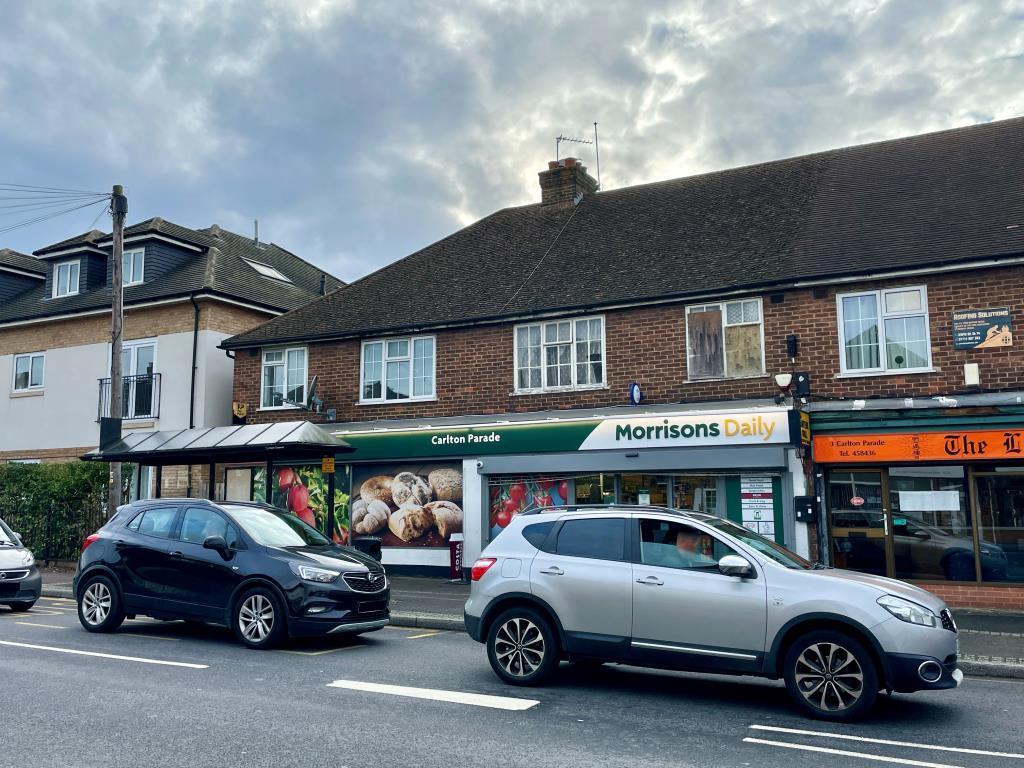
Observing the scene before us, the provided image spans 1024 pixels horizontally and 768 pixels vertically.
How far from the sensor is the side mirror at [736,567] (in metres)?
7.25

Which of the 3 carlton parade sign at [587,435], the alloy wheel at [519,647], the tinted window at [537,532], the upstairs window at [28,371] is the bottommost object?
the alloy wheel at [519,647]

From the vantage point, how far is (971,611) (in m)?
13.7

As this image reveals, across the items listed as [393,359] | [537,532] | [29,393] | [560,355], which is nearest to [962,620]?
[537,532]

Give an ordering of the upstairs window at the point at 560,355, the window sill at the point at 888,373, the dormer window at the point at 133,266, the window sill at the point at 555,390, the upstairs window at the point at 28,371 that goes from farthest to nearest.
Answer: the upstairs window at the point at 28,371 → the dormer window at the point at 133,266 → the upstairs window at the point at 560,355 → the window sill at the point at 555,390 → the window sill at the point at 888,373

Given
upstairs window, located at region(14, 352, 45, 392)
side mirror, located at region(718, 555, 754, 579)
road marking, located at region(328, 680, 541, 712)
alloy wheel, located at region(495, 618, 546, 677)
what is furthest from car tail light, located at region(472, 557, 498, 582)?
upstairs window, located at region(14, 352, 45, 392)

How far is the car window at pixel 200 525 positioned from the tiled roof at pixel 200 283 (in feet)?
40.1

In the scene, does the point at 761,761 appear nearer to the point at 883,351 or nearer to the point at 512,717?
the point at 512,717

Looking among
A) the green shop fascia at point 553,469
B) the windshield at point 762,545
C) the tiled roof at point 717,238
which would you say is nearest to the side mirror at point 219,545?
the windshield at point 762,545

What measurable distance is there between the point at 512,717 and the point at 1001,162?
15.2m

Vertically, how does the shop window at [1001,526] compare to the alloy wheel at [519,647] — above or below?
above

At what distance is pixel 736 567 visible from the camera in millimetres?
7254

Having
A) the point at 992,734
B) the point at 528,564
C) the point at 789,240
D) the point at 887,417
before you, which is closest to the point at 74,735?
the point at 528,564

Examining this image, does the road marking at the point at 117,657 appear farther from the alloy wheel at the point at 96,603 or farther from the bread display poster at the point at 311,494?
the bread display poster at the point at 311,494

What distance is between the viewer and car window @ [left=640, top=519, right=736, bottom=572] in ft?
24.9
